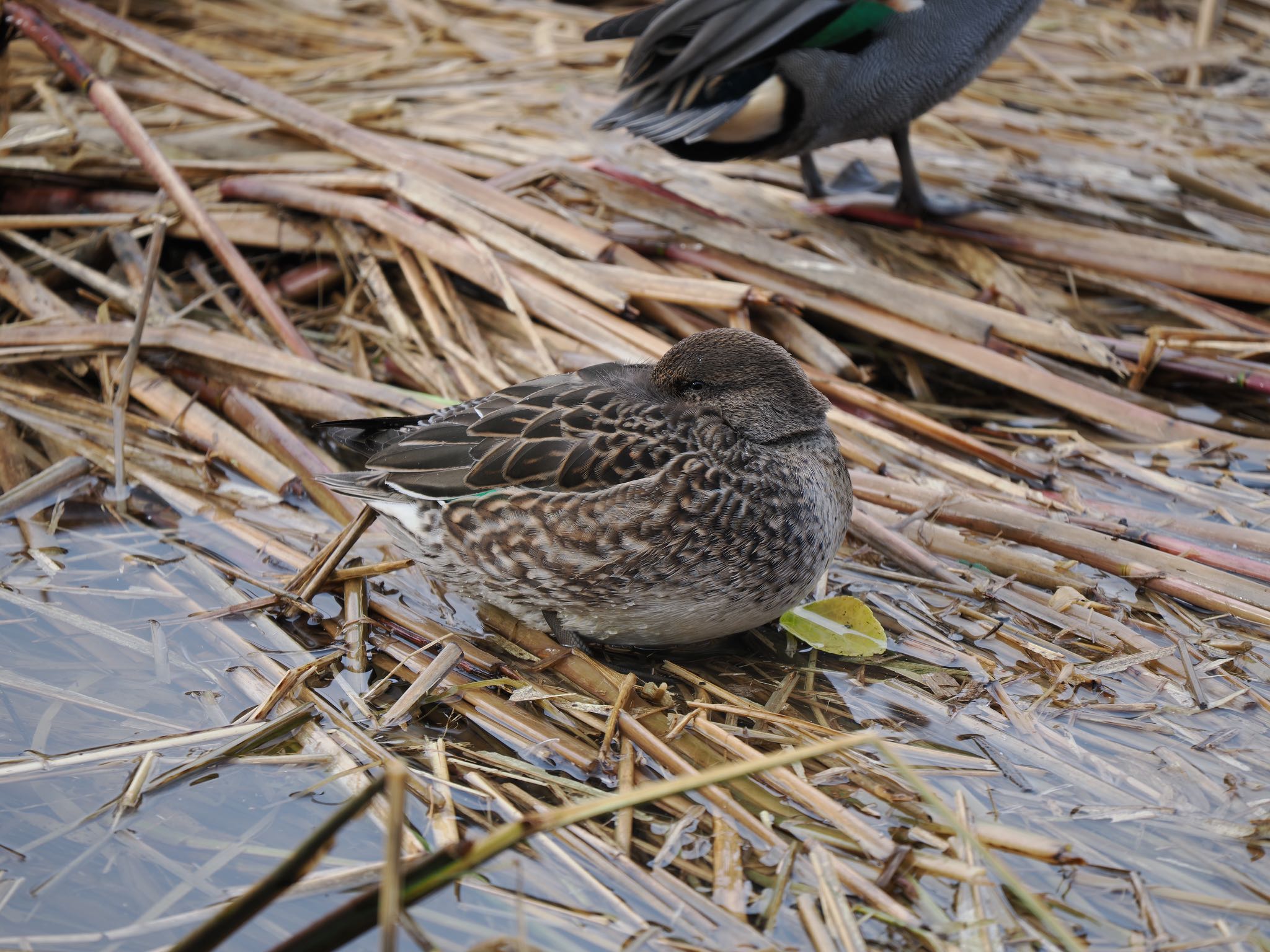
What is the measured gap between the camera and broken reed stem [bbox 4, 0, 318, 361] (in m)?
4.38

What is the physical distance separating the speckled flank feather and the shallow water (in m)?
0.27

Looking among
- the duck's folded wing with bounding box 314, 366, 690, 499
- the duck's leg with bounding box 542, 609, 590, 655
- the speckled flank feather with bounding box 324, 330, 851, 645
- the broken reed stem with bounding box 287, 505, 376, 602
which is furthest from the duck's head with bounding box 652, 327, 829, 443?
the broken reed stem with bounding box 287, 505, 376, 602

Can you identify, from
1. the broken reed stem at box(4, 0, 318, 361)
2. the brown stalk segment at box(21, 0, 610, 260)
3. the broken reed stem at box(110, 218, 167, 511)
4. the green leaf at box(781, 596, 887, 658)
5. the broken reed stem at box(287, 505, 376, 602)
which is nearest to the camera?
the green leaf at box(781, 596, 887, 658)

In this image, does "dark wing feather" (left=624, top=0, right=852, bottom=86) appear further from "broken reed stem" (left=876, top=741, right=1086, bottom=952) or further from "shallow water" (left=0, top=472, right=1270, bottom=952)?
"broken reed stem" (left=876, top=741, right=1086, bottom=952)

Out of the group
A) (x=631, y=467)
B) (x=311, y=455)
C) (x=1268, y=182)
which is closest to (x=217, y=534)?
(x=311, y=455)

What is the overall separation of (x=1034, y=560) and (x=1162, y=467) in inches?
34.5

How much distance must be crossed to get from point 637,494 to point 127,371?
6.22 ft

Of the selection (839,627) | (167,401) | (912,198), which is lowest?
(839,627)

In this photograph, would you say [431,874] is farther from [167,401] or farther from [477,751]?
[167,401]

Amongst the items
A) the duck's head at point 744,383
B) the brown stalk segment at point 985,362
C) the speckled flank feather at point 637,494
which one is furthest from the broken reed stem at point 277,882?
the brown stalk segment at point 985,362

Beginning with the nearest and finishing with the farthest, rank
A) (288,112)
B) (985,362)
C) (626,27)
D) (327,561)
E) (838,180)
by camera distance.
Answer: (327,561) < (985,362) < (288,112) < (626,27) < (838,180)

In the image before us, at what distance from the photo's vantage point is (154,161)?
456 cm

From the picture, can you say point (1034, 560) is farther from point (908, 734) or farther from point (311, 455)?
point (311, 455)

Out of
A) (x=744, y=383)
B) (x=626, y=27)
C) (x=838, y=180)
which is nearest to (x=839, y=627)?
(x=744, y=383)
